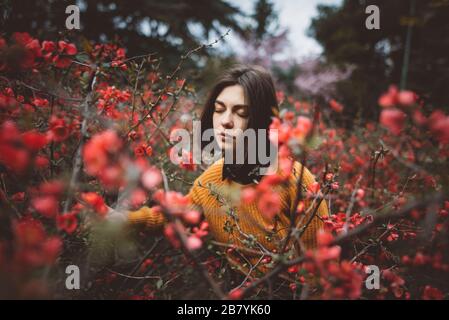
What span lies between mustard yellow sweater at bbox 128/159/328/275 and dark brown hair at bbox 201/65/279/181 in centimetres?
16

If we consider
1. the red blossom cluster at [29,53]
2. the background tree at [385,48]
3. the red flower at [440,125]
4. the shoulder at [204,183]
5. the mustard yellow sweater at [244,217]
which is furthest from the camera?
the background tree at [385,48]

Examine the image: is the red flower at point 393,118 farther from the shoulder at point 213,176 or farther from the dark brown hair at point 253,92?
the shoulder at point 213,176

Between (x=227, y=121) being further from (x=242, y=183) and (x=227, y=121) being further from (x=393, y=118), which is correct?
(x=393, y=118)

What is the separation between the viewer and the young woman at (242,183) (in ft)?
4.52

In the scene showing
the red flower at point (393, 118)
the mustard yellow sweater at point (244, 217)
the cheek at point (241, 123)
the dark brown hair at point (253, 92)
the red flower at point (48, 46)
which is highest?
the red flower at point (48, 46)

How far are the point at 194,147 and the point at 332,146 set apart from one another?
82.0 inches

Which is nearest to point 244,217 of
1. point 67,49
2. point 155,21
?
point 67,49

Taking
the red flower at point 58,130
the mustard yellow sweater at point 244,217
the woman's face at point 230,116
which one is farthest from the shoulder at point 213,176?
the red flower at point 58,130

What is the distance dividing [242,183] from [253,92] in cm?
46

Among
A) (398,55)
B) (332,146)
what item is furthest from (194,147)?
Answer: (398,55)

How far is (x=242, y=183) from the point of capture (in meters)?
1.56

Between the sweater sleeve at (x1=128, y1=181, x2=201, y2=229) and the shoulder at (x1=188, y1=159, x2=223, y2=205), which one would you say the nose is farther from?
the sweater sleeve at (x1=128, y1=181, x2=201, y2=229)

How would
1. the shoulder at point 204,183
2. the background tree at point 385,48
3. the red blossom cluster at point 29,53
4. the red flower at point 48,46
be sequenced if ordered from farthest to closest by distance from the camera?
1. the background tree at point 385,48
2. the shoulder at point 204,183
3. the red flower at point 48,46
4. the red blossom cluster at point 29,53

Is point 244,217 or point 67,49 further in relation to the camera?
point 244,217
